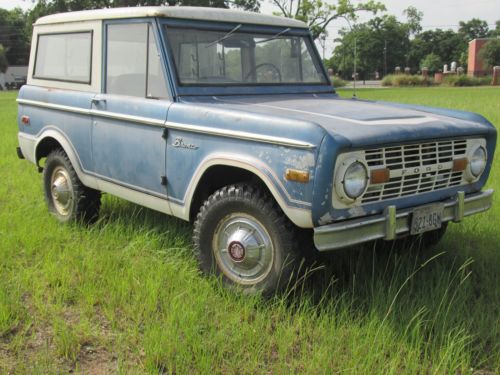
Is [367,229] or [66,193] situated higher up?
[367,229]

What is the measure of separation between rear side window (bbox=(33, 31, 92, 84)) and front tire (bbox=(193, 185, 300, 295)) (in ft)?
6.37

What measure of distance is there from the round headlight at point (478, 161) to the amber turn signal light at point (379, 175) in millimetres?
890

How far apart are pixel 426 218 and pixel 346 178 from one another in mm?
686

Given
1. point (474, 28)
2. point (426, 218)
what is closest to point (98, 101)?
point (426, 218)

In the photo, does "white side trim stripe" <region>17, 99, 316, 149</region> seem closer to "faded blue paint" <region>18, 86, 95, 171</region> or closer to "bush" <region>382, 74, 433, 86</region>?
"faded blue paint" <region>18, 86, 95, 171</region>

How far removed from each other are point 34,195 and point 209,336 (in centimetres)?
396

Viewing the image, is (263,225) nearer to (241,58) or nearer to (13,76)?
(241,58)

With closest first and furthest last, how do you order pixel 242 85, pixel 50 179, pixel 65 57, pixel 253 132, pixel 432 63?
pixel 253 132 < pixel 242 85 < pixel 65 57 < pixel 50 179 < pixel 432 63

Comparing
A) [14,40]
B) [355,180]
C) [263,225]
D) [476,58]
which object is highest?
[14,40]

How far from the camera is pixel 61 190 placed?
17.1 ft

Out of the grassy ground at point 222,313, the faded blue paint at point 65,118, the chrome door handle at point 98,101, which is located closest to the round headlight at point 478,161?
the grassy ground at point 222,313

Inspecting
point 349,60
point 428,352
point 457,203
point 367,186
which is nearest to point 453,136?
point 457,203

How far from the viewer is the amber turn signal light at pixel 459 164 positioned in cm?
372

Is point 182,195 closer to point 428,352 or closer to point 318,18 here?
point 428,352
